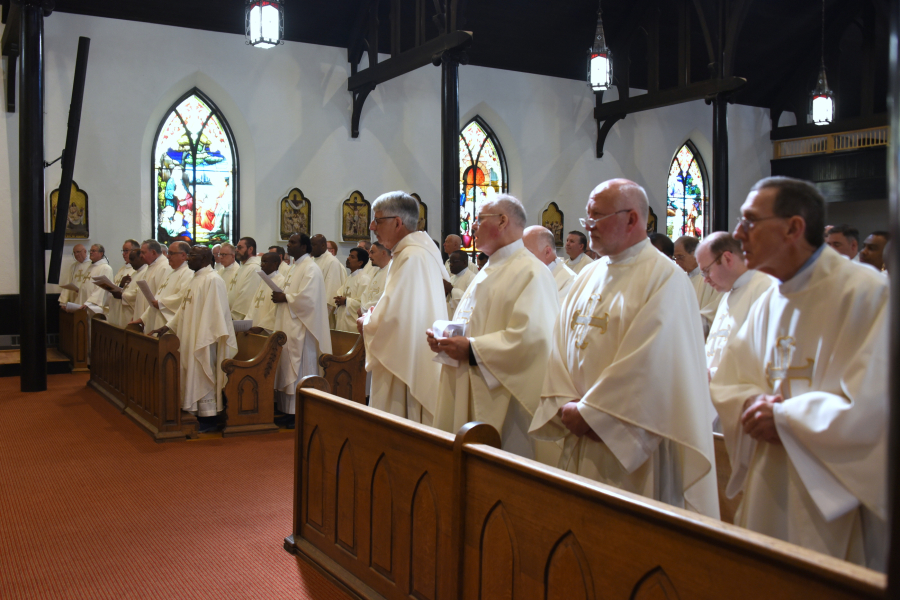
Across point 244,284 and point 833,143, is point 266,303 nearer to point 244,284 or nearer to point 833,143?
point 244,284

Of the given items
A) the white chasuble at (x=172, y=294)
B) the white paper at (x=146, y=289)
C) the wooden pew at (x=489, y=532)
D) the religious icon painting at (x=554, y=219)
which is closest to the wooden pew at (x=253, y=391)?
the white chasuble at (x=172, y=294)

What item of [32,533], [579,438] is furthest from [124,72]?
[579,438]

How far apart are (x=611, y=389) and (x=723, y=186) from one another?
11.5 meters

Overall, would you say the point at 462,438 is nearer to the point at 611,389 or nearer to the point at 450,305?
the point at 611,389

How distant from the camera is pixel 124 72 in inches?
446

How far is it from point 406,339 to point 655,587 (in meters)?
2.42

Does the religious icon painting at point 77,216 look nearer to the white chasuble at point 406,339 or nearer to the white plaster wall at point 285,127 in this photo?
the white plaster wall at point 285,127

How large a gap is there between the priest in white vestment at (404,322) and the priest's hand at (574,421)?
56.2 inches

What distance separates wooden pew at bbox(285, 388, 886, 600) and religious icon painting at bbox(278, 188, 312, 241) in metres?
9.14

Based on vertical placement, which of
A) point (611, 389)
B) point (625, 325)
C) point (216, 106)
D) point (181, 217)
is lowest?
point (611, 389)

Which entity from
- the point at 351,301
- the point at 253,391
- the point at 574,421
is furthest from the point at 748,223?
the point at 351,301

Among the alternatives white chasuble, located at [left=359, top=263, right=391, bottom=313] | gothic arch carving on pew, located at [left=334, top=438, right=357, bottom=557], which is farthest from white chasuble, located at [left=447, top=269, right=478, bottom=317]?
gothic arch carving on pew, located at [left=334, top=438, right=357, bottom=557]

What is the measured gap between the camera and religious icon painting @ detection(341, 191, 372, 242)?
12.8m

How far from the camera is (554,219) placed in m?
14.9
